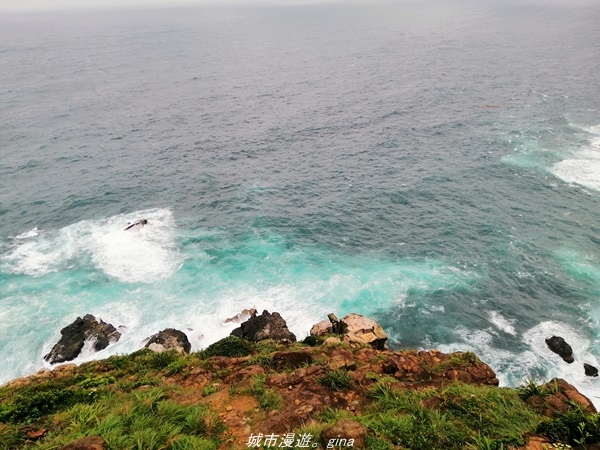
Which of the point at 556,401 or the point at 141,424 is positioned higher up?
the point at 141,424

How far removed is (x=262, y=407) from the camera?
18.0 meters

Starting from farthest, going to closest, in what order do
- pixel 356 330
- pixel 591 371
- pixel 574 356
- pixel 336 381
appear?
1. pixel 574 356
2. pixel 356 330
3. pixel 591 371
4. pixel 336 381

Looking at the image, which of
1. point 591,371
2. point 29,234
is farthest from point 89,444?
point 29,234

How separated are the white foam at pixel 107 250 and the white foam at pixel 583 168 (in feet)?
205

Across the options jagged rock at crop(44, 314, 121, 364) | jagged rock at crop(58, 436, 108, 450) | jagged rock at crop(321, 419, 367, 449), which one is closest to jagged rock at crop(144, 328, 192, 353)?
jagged rock at crop(44, 314, 121, 364)

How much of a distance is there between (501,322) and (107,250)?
50.1m

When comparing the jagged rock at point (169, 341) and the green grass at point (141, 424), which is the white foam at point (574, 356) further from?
the jagged rock at point (169, 341)

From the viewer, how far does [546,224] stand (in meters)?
53.2

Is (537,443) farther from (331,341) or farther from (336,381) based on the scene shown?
(331,341)

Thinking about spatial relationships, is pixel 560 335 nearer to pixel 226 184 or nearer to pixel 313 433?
pixel 313 433

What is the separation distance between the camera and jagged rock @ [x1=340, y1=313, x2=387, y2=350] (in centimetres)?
3450

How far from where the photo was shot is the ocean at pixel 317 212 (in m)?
42.2

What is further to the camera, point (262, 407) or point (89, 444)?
point (262, 407)

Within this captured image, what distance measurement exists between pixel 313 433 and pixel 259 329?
24215 mm
